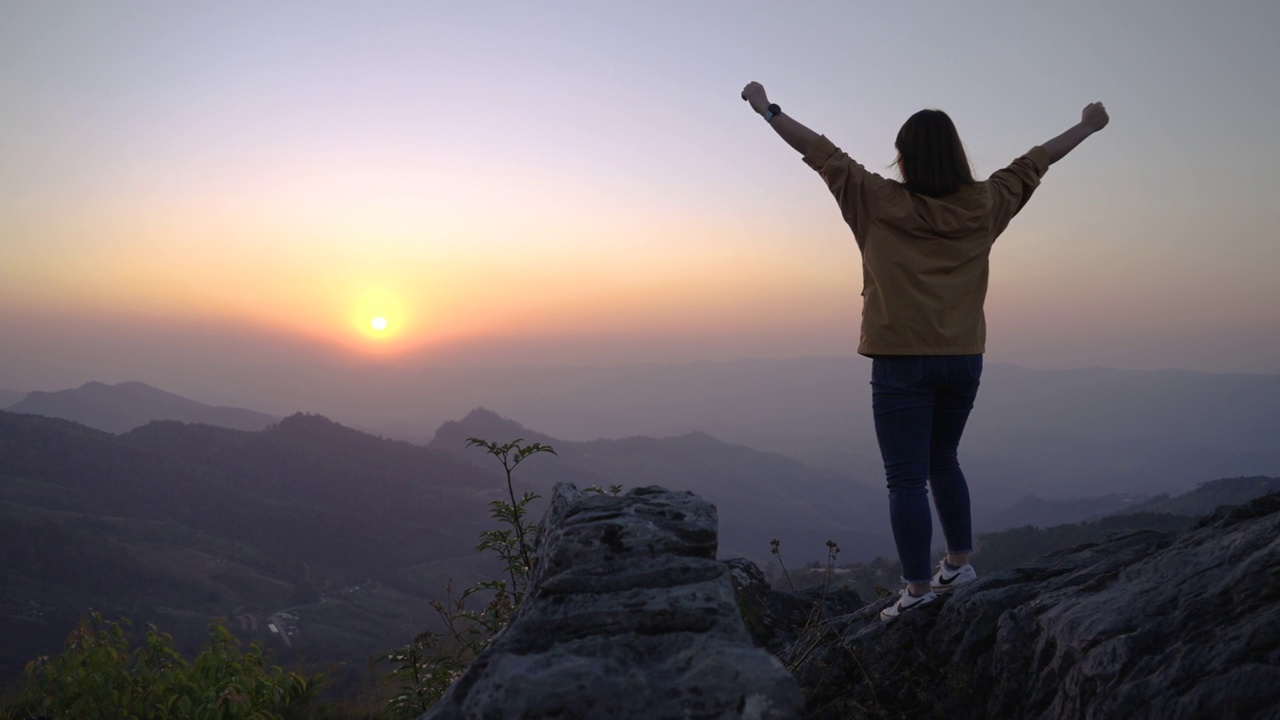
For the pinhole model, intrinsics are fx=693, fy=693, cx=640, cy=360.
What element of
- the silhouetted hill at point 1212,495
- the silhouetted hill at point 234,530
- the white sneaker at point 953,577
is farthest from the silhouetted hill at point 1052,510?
the white sneaker at point 953,577

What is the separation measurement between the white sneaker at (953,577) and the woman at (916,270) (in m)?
0.63

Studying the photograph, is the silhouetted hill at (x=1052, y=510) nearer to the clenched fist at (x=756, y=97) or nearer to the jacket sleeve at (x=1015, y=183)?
the jacket sleeve at (x=1015, y=183)

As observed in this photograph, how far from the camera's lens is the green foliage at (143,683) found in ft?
15.0

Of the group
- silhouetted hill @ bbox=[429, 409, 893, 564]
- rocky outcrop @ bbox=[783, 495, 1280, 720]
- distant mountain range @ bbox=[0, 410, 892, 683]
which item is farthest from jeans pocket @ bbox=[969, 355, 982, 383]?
silhouetted hill @ bbox=[429, 409, 893, 564]

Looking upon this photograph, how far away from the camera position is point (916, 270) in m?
3.85

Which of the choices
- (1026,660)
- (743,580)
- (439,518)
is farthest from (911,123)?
(439,518)

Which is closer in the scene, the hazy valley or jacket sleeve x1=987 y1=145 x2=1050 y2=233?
jacket sleeve x1=987 y1=145 x2=1050 y2=233

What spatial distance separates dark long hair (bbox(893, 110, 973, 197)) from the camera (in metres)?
3.90

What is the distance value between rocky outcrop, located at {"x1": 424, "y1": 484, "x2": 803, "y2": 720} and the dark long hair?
87.7 inches

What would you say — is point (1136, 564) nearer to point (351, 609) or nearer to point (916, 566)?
point (916, 566)

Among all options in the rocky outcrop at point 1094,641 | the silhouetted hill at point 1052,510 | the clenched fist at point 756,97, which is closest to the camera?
the rocky outcrop at point 1094,641

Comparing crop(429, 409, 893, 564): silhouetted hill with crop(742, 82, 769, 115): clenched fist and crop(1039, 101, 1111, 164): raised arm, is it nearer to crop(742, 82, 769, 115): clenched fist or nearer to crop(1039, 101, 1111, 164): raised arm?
crop(1039, 101, 1111, 164): raised arm

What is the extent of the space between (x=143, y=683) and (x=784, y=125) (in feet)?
18.5

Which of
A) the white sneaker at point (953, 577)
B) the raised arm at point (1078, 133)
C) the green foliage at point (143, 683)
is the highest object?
the raised arm at point (1078, 133)
